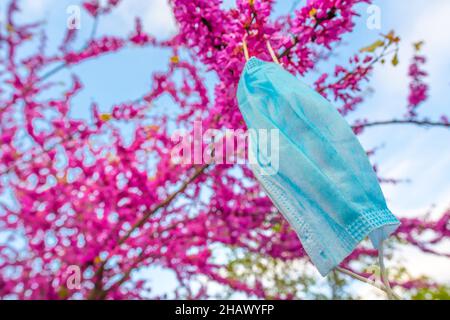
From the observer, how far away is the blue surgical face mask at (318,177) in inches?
78.7

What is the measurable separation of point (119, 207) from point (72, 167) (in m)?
0.87

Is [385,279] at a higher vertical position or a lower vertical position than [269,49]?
lower

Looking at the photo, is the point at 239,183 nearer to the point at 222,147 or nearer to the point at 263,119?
the point at 222,147

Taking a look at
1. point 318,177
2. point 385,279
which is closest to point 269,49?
point 318,177

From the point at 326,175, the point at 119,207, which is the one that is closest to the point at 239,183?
the point at 119,207

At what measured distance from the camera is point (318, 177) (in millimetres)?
2029

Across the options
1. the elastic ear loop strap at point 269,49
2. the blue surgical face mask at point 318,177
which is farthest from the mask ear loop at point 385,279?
the elastic ear loop strap at point 269,49

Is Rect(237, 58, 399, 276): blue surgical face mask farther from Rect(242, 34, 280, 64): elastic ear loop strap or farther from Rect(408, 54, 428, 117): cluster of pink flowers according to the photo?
Rect(408, 54, 428, 117): cluster of pink flowers

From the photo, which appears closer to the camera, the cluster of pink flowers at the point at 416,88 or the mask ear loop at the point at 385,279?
the mask ear loop at the point at 385,279

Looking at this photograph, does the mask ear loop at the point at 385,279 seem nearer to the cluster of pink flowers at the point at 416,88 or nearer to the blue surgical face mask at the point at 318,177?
the blue surgical face mask at the point at 318,177

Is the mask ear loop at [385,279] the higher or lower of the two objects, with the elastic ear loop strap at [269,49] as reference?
lower

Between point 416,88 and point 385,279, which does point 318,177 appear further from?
point 416,88

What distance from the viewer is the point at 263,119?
2.22 m

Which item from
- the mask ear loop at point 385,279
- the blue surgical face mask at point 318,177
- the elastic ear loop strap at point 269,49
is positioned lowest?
the mask ear loop at point 385,279
